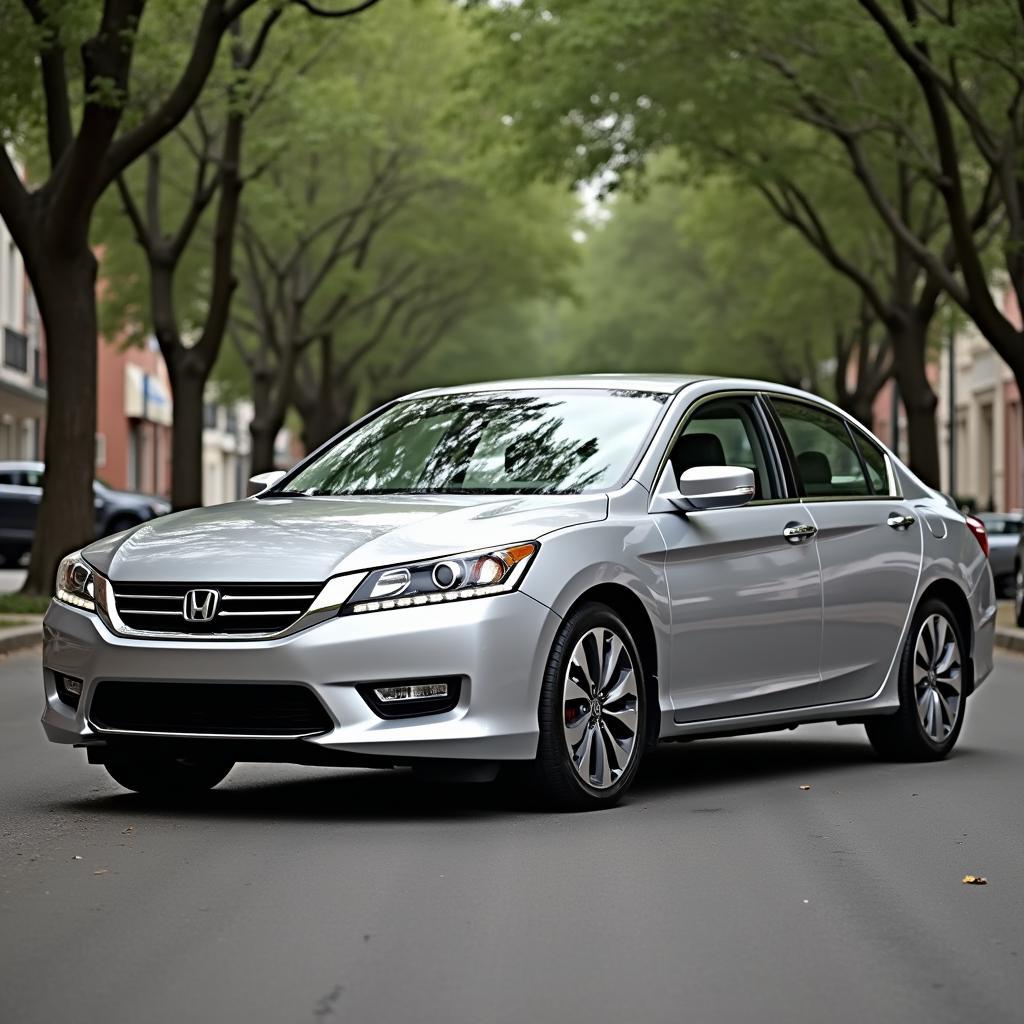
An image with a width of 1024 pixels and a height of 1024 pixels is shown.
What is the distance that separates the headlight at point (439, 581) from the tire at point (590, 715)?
0.35m

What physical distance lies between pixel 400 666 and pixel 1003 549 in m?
23.6

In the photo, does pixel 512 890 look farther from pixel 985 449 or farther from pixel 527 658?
pixel 985 449

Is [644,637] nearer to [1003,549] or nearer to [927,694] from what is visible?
[927,694]

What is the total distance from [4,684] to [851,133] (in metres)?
15.3

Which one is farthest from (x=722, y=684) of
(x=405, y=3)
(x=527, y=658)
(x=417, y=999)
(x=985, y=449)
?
(x=985, y=449)

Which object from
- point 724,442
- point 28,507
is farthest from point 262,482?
point 28,507

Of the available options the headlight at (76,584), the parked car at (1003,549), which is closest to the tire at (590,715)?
the headlight at (76,584)

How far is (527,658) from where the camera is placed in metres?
8.27

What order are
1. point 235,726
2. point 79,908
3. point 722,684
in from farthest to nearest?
point 722,684 < point 235,726 < point 79,908

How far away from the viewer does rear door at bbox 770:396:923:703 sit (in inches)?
395

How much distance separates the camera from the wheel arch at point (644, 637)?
8.80m

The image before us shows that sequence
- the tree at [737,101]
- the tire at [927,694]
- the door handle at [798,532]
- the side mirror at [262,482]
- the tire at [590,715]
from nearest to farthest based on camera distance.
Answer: the tire at [590,715]
the door handle at [798,532]
the side mirror at [262,482]
the tire at [927,694]
the tree at [737,101]

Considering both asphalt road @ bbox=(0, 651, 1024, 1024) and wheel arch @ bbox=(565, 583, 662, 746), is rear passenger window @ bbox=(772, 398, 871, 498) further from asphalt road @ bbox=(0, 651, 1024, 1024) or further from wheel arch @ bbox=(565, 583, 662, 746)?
wheel arch @ bbox=(565, 583, 662, 746)

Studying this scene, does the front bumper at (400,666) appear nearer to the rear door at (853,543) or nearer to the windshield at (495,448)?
the windshield at (495,448)
